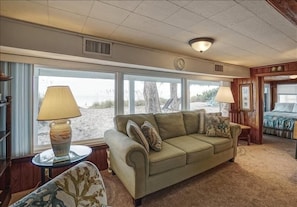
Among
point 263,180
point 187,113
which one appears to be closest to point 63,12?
point 187,113

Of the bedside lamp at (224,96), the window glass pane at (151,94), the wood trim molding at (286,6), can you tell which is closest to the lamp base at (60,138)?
the window glass pane at (151,94)

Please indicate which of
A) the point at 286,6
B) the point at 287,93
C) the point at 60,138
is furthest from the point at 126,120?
the point at 287,93

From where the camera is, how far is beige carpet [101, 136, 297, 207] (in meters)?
1.95

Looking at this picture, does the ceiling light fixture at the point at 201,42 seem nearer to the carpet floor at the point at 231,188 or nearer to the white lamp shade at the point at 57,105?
the white lamp shade at the point at 57,105

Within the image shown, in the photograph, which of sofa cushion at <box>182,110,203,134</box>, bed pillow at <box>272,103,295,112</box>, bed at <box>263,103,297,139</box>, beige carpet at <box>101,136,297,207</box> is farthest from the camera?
bed pillow at <box>272,103,295,112</box>

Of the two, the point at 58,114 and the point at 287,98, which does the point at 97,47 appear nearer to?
the point at 58,114

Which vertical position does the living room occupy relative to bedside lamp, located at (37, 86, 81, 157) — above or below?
above

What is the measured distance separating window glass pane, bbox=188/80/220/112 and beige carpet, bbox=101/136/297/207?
164 centimetres

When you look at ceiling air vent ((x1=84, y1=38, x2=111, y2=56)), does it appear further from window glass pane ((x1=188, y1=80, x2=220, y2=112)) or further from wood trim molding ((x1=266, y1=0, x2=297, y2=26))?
window glass pane ((x1=188, y1=80, x2=220, y2=112))

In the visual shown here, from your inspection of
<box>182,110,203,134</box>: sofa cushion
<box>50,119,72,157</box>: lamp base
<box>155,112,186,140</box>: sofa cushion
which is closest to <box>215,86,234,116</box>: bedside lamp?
<box>182,110,203,134</box>: sofa cushion

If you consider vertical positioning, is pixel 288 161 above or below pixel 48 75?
below

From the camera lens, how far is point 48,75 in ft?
8.20

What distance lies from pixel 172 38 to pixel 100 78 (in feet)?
4.66

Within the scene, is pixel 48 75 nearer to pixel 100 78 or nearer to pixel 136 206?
pixel 100 78
